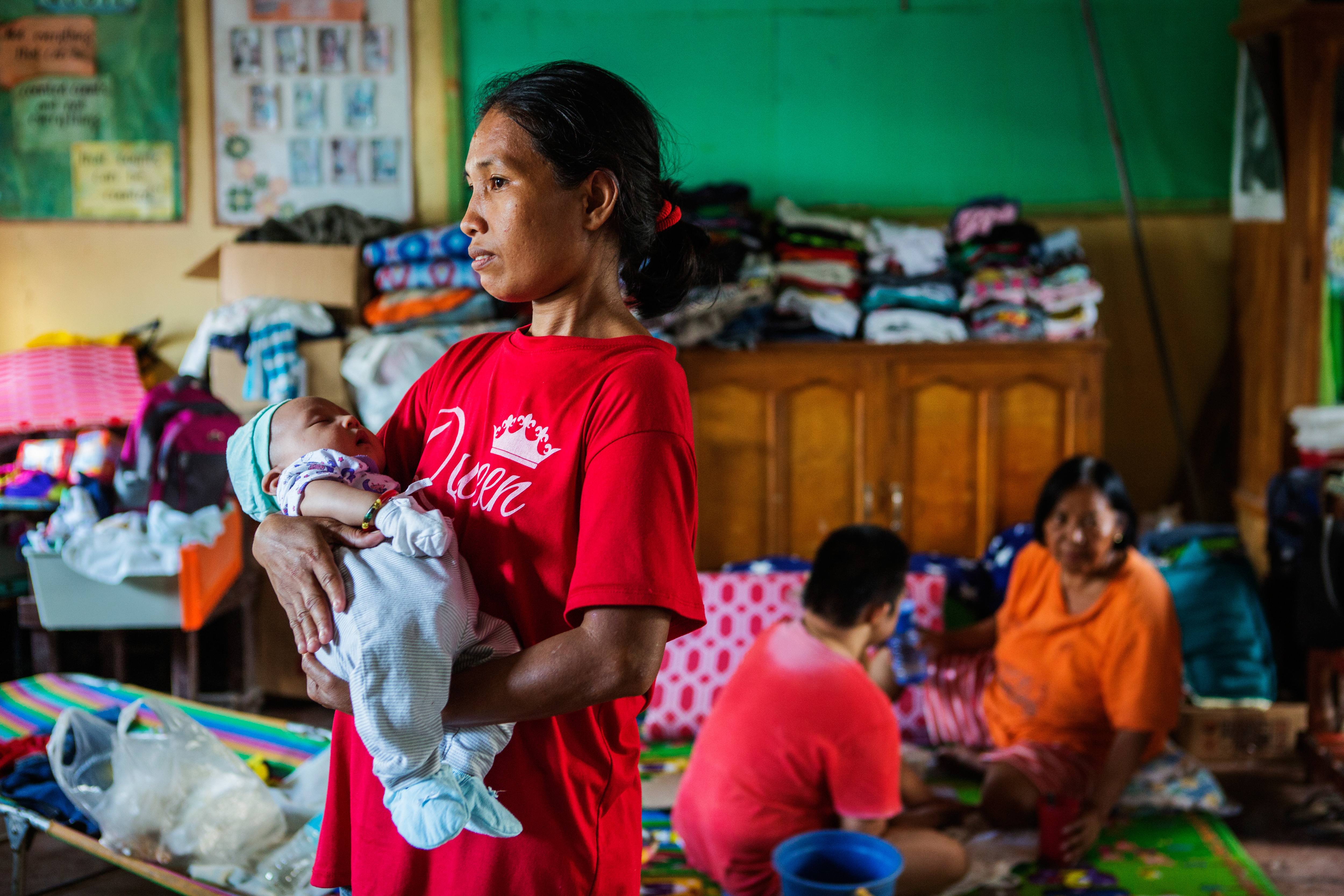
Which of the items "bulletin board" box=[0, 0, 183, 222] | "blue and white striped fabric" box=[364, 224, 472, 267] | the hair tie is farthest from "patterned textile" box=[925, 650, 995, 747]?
"bulletin board" box=[0, 0, 183, 222]

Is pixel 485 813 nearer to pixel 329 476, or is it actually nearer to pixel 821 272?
pixel 329 476

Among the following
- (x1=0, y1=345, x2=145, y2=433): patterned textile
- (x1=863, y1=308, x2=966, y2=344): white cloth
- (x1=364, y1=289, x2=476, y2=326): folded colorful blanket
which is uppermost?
(x1=364, y1=289, x2=476, y2=326): folded colorful blanket

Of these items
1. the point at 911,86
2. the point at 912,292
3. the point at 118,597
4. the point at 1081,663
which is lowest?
the point at 1081,663

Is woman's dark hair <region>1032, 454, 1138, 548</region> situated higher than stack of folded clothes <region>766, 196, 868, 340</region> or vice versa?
stack of folded clothes <region>766, 196, 868, 340</region>

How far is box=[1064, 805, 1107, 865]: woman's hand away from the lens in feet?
8.57

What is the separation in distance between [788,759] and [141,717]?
63.9 inches

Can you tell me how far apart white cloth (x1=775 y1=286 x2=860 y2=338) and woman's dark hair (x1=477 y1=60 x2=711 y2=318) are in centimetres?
279

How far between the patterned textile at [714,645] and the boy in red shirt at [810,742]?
3.34 feet

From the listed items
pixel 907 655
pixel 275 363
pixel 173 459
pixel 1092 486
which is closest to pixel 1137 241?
pixel 1092 486

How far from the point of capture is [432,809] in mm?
1000

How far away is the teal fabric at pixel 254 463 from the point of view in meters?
1.28

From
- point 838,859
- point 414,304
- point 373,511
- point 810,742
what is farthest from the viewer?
point 414,304

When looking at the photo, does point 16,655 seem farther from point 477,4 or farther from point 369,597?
point 369,597

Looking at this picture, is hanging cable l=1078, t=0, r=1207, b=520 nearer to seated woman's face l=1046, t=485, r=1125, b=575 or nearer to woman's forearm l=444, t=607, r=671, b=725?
seated woman's face l=1046, t=485, r=1125, b=575
